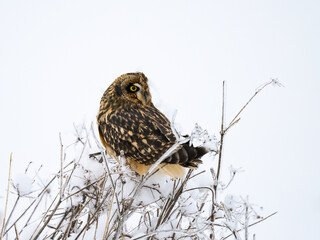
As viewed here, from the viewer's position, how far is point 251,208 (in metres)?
1.45

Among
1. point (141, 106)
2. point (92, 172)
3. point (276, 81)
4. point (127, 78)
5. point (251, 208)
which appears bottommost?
point (251, 208)

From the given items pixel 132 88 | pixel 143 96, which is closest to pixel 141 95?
pixel 143 96

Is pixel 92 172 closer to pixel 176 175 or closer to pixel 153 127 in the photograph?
pixel 176 175

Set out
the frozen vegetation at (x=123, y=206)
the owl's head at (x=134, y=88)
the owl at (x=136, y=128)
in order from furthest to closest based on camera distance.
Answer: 1. the owl's head at (x=134, y=88)
2. the owl at (x=136, y=128)
3. the frozen vegetation at (x=123, y=206)

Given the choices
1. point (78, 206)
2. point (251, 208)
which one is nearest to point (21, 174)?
point (78, 206)

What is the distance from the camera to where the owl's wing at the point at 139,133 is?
8.48 ft

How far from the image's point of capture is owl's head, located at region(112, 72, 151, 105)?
9.91 ft

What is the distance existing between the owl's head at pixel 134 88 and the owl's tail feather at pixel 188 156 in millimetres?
994

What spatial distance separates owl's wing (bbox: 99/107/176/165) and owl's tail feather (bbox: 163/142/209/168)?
1.27ft

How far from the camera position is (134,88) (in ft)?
10.2

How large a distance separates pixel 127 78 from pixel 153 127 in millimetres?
572

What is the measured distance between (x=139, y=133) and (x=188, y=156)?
765 millimetres

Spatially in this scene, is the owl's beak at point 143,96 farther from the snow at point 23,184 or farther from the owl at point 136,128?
the snow at point 23,184

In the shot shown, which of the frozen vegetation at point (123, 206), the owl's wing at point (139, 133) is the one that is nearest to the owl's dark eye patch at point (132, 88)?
the owl's wing at point (139, 133)
